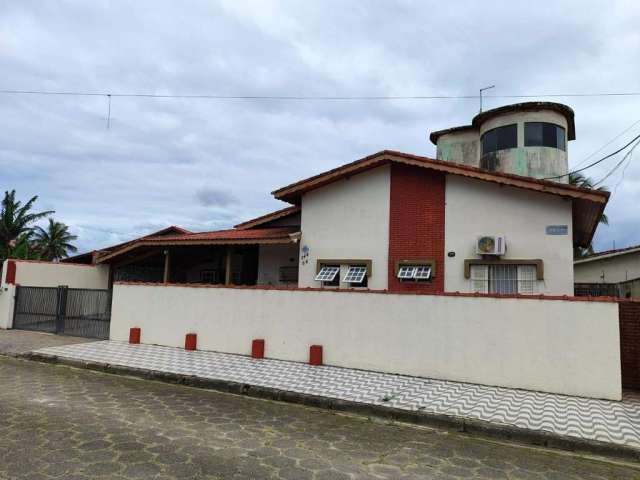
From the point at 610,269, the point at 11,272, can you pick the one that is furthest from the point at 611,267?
the point at 11,272

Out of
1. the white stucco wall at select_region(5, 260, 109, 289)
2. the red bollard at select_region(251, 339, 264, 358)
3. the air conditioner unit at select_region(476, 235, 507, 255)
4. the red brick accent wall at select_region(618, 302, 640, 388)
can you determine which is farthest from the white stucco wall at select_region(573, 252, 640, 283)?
the white stucco wall at select_region(5, 260, 109, 289)

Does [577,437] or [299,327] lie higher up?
[299,327]

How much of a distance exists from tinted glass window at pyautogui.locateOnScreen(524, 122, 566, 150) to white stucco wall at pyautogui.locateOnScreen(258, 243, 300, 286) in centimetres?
956

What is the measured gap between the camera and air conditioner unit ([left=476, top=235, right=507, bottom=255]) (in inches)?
464

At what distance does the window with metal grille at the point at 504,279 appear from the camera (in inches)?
464

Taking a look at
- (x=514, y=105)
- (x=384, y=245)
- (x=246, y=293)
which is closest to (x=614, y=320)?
(x=384, y=245)

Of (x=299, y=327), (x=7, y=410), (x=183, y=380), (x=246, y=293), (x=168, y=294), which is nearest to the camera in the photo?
(x=7, y=410)

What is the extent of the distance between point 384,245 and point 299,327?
12.6ft

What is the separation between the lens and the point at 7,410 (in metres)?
6.57

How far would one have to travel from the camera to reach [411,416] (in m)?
6.97

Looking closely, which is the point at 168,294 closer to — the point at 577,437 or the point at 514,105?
the point at 577,437

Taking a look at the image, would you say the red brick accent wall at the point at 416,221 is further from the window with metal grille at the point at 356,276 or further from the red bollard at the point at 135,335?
the red bollard at the point at 135,335

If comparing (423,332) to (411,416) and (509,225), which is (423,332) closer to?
(411,416)

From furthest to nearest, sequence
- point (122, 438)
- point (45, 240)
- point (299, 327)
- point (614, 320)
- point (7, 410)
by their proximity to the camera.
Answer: point (45, 240)
point (299, 327)
point (614, 320)
point (7, 410)
point (122, 438)
